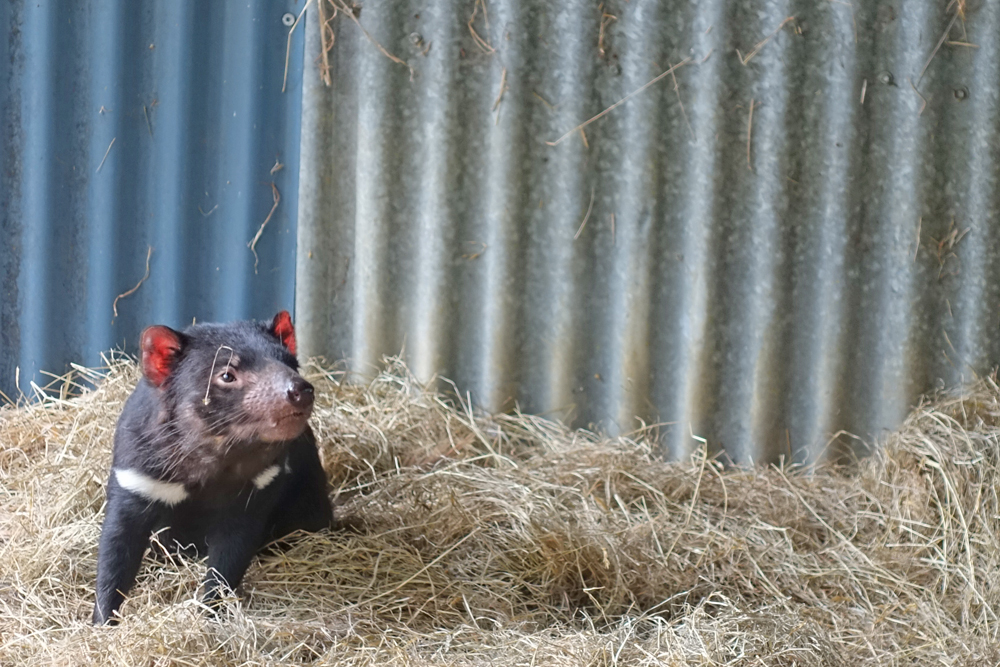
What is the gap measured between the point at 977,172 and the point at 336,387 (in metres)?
2.50

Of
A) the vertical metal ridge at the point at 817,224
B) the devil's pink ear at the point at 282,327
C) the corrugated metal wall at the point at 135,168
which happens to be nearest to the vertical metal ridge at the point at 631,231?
the vertical metal ridge at the point at 817,224

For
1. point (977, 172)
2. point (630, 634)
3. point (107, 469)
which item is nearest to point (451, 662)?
point (630, 634)

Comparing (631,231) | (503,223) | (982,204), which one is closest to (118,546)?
(503,223)

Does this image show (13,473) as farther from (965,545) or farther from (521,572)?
(965,545)

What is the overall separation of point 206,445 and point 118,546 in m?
Answer: 0.33

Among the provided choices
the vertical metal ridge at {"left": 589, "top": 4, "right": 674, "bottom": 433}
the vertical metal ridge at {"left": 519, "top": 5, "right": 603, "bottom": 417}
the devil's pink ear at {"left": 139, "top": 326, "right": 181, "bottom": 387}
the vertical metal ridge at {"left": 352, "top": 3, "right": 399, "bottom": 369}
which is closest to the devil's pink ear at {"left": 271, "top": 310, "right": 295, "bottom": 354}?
the devil's pink ear at {"left": 139, "top": 326, "right": 181, "bottom": 387}

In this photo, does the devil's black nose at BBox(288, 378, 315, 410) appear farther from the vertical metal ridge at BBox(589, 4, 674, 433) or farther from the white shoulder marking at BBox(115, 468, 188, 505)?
the vertical metal ridge at BBox(589, 4, 674, 433)

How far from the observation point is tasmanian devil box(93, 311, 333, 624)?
7.21ft

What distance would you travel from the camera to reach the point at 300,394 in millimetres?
2141

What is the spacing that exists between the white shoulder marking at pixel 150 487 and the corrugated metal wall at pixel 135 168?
1588mm

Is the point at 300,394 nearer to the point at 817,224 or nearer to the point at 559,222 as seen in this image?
the point at 559,222

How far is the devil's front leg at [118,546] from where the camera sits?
2.27m

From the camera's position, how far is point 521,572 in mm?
2672

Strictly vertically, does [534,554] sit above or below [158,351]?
below
